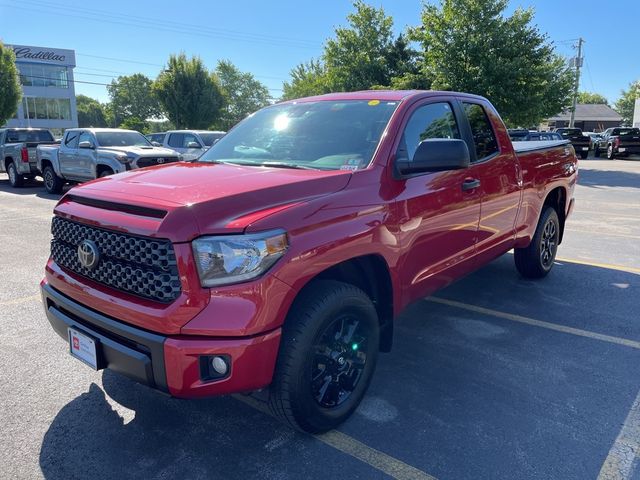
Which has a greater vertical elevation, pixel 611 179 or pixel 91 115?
pixel 91 115

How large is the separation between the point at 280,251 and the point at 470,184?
2042 millimetres

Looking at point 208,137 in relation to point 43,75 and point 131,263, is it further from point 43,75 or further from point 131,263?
point 43,75

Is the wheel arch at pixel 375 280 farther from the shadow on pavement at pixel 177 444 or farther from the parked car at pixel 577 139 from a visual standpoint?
the parked car at pixel 577 139

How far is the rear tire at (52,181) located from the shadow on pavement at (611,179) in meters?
16.1

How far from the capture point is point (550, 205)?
5.80 metres

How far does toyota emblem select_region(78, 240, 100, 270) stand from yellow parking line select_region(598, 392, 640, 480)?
2.78 m

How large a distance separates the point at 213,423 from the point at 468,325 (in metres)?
2.47

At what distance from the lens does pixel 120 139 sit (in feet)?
42.7

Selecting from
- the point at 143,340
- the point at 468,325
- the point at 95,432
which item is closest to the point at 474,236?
the point at 468,325

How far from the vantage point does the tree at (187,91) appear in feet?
111

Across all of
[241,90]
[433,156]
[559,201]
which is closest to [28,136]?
[559,201]

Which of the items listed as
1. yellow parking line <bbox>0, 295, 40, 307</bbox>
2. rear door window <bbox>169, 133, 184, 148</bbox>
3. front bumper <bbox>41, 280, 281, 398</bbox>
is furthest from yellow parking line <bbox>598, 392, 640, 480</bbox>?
rear door window <bbox>169, 133, 184, 148</bbox>

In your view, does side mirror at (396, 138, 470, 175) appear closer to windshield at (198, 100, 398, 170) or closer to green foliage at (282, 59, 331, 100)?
windshield at (198, 100, 398, 170)

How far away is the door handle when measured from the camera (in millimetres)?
3781
